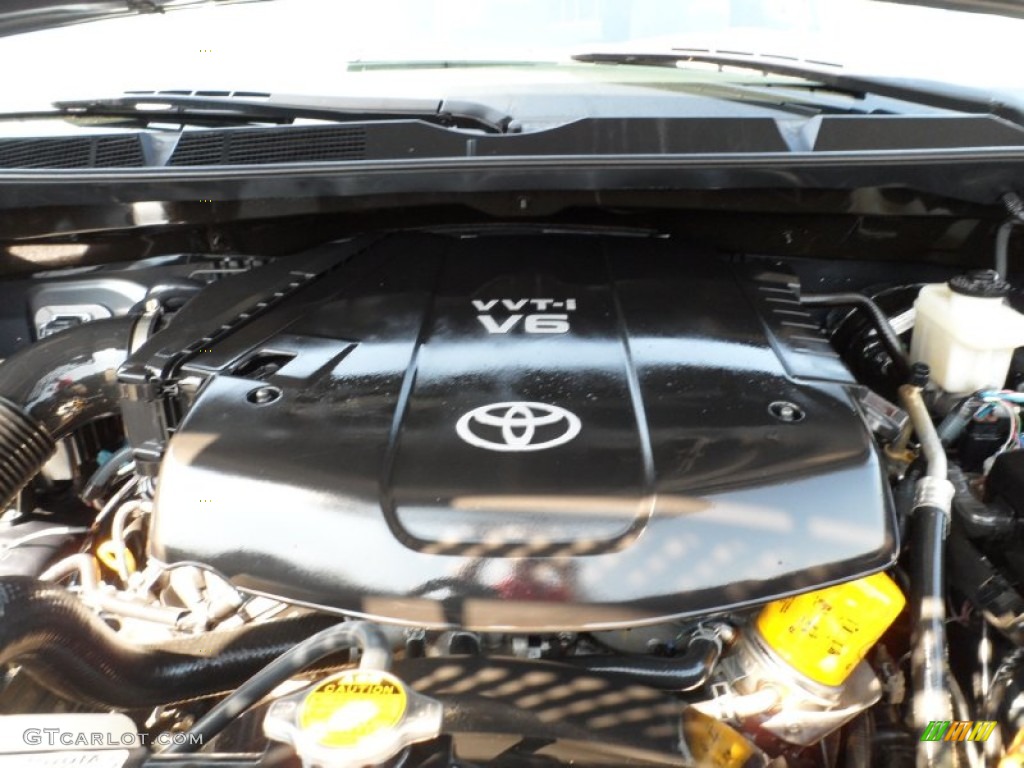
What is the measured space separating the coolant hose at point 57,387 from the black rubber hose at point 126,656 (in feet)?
0.83

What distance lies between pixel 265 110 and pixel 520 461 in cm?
71

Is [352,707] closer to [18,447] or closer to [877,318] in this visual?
[18,447]

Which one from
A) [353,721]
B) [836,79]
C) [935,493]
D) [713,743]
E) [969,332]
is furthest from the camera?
[836,79]

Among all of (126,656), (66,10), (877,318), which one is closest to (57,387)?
(126,656)

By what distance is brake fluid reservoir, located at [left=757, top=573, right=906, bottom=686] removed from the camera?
78 centimetres

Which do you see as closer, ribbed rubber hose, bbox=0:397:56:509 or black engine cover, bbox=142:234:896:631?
black engine cover, bbox=142:234:896:631

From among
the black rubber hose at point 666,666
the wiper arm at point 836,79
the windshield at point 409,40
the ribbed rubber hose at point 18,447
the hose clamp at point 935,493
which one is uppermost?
the windshield at point 409,40

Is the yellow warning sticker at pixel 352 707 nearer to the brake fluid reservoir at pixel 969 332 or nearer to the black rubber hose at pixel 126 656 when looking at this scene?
the black rubber hose at pixel 126 656

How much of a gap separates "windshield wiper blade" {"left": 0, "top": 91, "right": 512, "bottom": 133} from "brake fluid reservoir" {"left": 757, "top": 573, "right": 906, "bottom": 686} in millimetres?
692

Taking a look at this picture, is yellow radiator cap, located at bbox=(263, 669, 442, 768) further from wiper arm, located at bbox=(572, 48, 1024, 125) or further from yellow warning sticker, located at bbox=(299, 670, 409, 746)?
wiper arm, located at bbox=(572, 48, 1024, 125)

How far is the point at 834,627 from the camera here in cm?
78

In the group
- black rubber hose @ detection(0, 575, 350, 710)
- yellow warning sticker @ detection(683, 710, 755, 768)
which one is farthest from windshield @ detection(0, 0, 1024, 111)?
yellow warning sticker @ detection(683, 710, 755, 768)

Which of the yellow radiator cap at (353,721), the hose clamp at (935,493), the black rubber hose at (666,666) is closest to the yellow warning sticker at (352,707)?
the yellow radiator cap at (353,721)

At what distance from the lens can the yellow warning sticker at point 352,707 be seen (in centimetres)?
60
